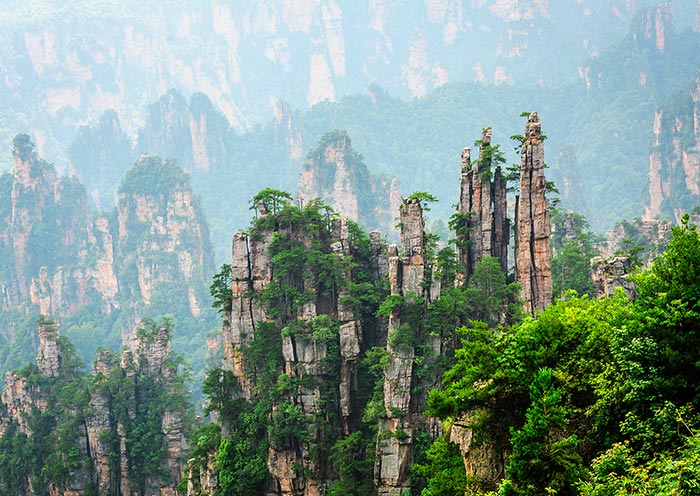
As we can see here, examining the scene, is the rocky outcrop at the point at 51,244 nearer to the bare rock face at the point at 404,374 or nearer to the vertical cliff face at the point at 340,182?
the vertical cliff face at the point at 340,182

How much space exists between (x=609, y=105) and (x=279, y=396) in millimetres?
136896

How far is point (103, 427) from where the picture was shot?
47.2 meters

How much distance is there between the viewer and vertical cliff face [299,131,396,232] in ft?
353

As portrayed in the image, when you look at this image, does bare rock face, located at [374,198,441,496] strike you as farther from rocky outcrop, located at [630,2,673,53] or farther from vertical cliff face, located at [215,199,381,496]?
rocky outcrop, located at [630,2,673,53]

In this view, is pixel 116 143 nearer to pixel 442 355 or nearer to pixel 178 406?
pixel 178 406

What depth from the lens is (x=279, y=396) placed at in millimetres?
36000

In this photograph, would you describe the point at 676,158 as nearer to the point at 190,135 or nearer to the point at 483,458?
the point at 190,135

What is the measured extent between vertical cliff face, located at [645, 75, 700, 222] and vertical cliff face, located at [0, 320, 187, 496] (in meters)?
73.3

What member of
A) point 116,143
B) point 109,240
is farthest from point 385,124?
point 109,240

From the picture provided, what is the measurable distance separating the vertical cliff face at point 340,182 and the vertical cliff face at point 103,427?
189 ft

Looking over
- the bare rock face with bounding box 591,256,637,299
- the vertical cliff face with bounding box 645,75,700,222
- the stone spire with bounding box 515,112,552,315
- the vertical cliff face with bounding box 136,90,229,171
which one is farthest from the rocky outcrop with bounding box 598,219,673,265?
the vertical cliff face with bounding box 136,90,229,171

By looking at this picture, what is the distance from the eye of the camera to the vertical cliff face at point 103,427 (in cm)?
4662

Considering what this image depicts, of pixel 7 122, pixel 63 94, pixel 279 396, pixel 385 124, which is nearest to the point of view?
pixel 279 396

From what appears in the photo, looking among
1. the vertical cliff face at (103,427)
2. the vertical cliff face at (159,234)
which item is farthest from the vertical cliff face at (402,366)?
the vertical cliff face at (159,234)
